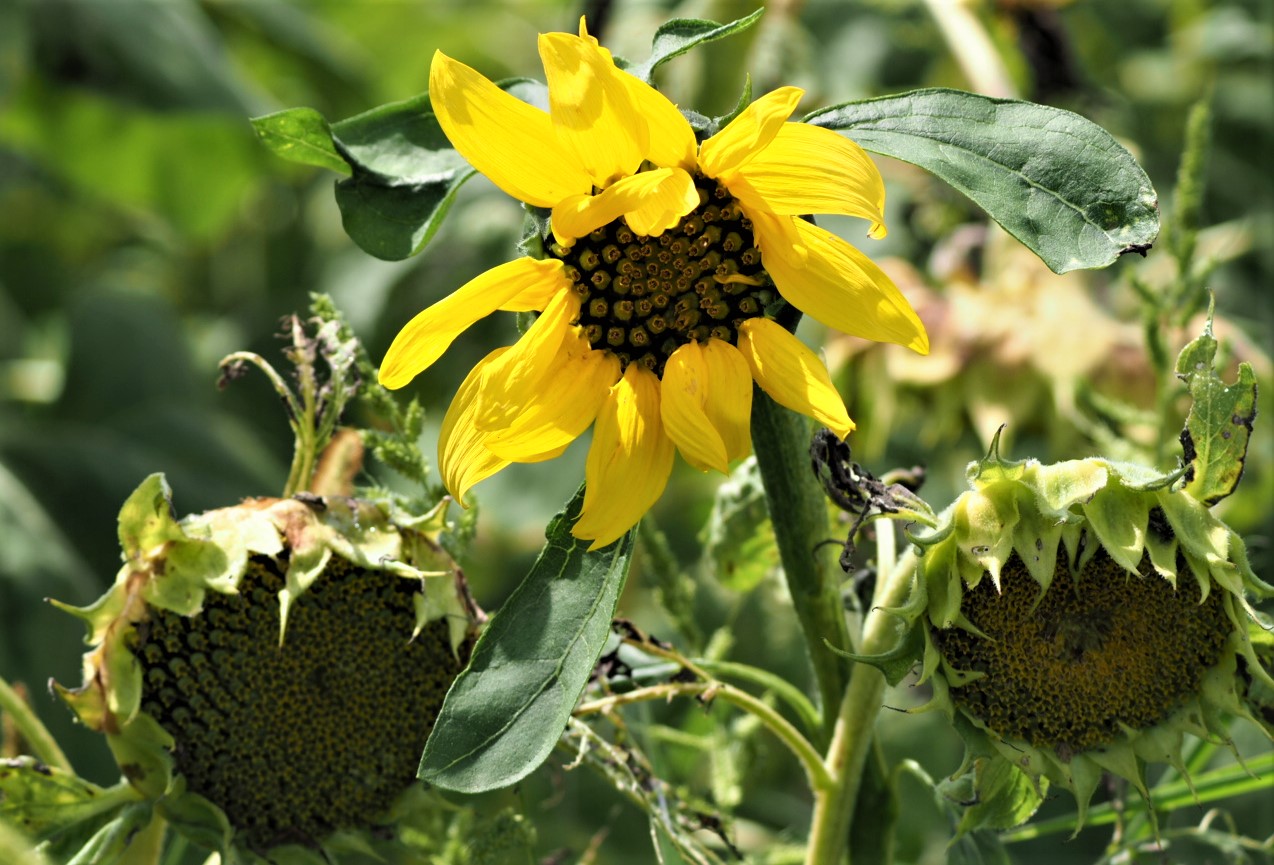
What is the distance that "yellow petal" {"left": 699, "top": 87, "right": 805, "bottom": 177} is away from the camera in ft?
1.61

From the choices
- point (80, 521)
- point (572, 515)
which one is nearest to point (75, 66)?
point (80, 521)

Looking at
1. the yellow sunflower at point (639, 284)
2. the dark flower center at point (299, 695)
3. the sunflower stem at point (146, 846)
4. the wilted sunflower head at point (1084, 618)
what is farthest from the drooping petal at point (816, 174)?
the sunflower stem at point (146, 846)

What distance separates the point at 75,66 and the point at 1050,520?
1.70 meters

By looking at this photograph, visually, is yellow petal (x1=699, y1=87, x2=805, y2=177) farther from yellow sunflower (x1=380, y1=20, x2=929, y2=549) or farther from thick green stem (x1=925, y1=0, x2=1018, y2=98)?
thick green stem (x1=925, y1=0, x2=1018, y2=98)

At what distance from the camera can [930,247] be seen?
4.93 feet

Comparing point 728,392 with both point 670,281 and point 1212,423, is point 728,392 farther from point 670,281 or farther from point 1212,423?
point 1212,423

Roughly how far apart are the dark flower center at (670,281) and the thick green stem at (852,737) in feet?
0.40

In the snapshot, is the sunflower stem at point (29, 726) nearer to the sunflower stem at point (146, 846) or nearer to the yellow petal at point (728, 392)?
the sunflower stem at point (146, 846)

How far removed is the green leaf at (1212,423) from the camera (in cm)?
53

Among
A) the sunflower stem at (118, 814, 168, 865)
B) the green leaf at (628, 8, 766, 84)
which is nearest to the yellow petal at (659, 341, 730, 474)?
the green leaf at (628, 8, 766, 84)

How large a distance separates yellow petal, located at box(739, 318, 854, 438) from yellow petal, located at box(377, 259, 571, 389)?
7 centimetres

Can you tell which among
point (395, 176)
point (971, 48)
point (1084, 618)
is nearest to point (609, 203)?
point (395, 176)

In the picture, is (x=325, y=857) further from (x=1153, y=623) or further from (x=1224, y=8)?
(x=1224, y=8)

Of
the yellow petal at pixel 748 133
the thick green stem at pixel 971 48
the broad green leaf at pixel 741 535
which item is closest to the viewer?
the yellow petal at pixel 748 133
